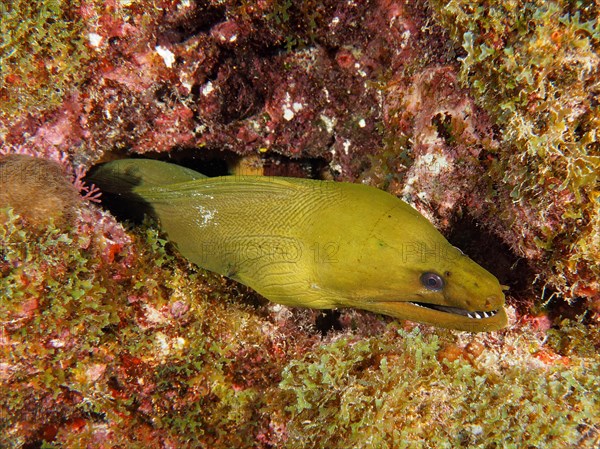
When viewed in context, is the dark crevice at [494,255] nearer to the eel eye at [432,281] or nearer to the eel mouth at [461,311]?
the eel mouth at [461,311]

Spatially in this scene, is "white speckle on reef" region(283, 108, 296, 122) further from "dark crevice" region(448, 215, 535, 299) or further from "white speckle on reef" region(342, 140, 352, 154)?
"dark crevice" region(448, 215, 535, 299)

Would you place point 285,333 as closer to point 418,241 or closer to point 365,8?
point 418,241

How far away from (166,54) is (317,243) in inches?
71.7

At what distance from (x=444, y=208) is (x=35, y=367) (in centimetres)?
303

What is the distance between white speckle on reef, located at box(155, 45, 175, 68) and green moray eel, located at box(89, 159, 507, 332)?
36.8 inches

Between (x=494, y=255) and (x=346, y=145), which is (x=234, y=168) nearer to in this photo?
(x=346, y=145)

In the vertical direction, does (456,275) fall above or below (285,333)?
above

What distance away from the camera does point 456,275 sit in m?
2.23

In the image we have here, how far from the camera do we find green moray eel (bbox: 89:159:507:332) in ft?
7.48

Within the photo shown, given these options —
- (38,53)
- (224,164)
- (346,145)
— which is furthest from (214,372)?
(38,53)

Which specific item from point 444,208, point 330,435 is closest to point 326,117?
point 444,208

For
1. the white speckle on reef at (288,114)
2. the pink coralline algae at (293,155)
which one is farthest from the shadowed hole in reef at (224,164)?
the white speckle on reef at (288,114)

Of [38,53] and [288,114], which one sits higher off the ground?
[38,53]

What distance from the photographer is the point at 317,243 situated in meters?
2.56
